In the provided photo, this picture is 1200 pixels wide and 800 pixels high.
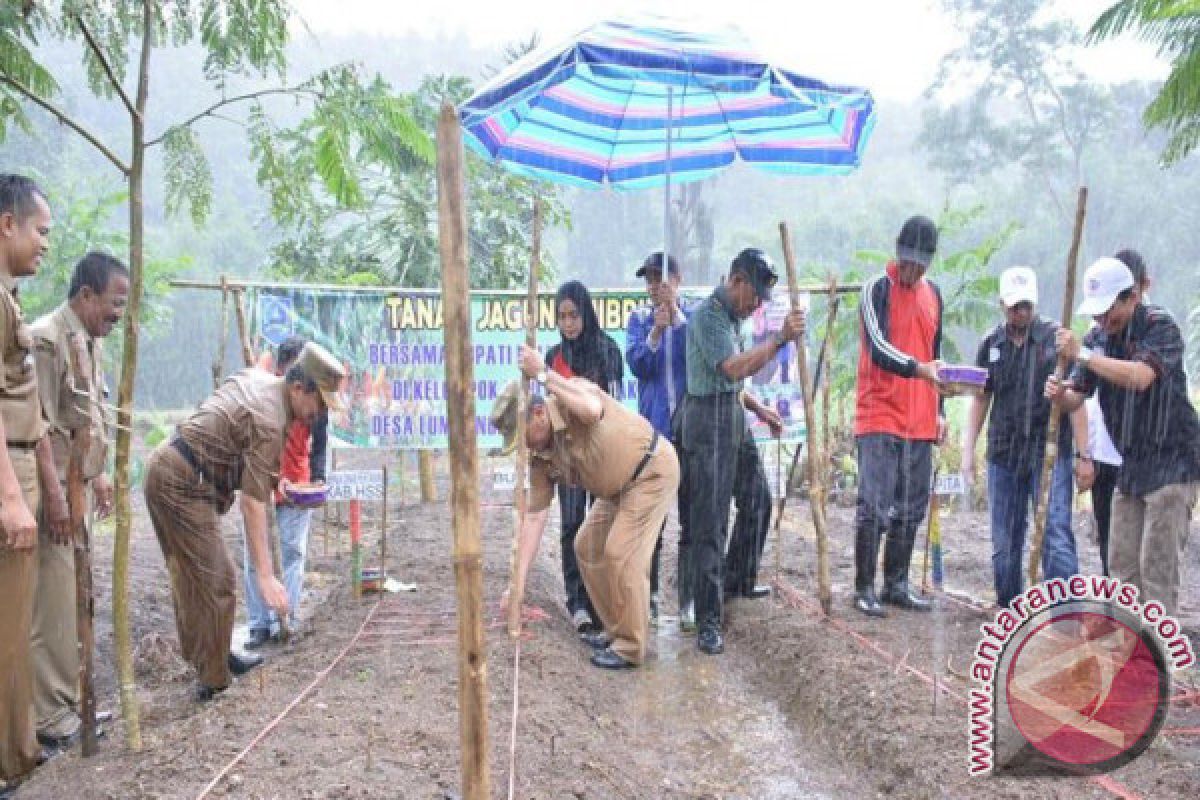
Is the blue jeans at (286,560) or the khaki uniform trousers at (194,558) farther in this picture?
the blue jeans at (286,560)

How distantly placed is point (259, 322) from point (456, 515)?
570cm

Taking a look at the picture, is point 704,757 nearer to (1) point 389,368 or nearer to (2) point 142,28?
(2) point 142,28

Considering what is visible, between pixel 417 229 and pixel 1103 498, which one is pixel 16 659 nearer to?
pixel 1103 498

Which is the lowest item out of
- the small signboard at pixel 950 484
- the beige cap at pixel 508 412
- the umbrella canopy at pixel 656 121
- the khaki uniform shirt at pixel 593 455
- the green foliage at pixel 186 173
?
the small signboard at pixel 950 484

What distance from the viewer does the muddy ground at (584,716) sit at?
3.21 meters

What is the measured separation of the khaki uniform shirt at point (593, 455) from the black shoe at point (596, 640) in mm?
924

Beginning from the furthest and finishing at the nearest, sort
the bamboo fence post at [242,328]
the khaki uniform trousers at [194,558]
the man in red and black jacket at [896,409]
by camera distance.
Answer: the bamboo fence post at [242,328] < the man in red and black jacket at [896,409] < the khaki uniform trousers at [194,558]

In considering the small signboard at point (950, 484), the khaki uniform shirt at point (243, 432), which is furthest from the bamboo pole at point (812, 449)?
the khaki uniform shirt at point (243, 432)

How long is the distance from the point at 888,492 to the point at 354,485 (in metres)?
3.00

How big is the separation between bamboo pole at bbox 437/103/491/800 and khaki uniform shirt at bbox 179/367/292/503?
1.91 m

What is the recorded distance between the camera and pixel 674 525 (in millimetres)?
10070

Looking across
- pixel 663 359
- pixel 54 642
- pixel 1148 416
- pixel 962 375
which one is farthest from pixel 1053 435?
pixel 54 642

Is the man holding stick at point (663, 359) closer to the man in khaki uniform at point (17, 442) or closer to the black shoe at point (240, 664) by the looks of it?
the black shoe at point (240, 664)

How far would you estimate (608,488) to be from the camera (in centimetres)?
474
